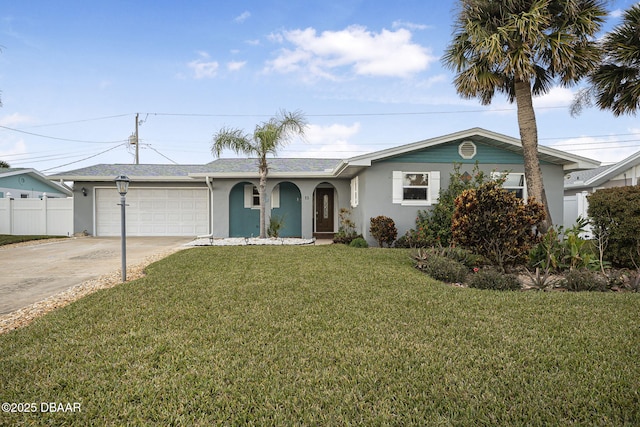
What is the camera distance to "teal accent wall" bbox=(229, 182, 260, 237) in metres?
15.2

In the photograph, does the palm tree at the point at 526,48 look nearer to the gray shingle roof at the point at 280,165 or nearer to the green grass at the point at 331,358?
the green grass at the point at 331,358

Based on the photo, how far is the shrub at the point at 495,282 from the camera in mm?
5754

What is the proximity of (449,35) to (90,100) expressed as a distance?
52.9 feet

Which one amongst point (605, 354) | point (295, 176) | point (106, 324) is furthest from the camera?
point (295, 176)

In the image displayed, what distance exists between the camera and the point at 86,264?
27.5ft

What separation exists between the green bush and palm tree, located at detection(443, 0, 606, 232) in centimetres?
136

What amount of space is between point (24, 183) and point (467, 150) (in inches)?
997

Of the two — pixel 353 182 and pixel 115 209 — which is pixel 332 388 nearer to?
pixel 353 182

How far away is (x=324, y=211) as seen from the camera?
54.0ft

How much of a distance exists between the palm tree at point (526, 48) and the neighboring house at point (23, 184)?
20542 millimetres

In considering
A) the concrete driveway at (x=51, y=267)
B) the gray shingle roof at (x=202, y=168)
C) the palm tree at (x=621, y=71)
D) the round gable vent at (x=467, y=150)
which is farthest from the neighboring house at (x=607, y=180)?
the concrete driveway at (x=51, y=267)

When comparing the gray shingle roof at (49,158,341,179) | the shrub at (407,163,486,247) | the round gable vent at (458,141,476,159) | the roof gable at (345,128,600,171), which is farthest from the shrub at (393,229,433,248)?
the gray shingle roof at (49,158,341,179)

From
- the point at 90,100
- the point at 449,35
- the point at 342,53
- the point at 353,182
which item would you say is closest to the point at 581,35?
the point at 449,35

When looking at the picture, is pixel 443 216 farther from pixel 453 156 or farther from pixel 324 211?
pixel 324 211
